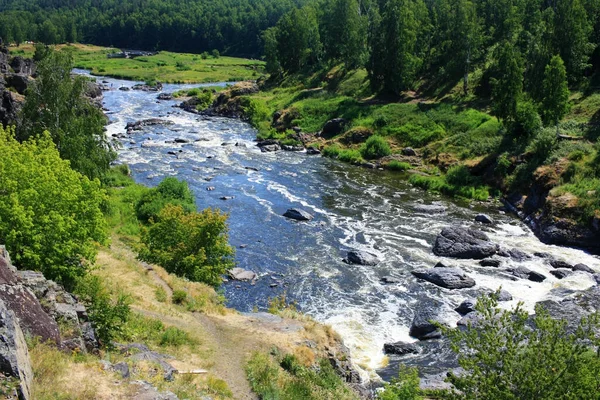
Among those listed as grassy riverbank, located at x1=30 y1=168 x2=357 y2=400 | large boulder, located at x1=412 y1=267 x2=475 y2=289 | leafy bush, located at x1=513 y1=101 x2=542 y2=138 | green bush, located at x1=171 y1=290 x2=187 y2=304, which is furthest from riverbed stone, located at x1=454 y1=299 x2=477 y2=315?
leafy bush, located at x1=513 y1=101 x2=542 y2=138

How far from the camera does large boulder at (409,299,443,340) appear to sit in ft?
115

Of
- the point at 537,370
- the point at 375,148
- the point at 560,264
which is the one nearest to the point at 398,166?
the point at 375,148

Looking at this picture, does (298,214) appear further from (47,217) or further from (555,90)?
(47,217)

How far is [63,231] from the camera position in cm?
2422

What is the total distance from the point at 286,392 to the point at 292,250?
24.3 m

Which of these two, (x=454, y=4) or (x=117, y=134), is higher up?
(x=454, y=4)

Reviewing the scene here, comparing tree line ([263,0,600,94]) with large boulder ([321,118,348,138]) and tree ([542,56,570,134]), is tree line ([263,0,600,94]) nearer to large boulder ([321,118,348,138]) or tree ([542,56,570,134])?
tree ([542,56,570,134])

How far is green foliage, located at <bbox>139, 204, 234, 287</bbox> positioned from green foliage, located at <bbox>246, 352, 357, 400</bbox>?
11.6m

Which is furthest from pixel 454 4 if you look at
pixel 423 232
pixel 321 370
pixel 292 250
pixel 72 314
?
pixel 72 314

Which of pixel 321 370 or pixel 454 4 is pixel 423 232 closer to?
pixel 321 370

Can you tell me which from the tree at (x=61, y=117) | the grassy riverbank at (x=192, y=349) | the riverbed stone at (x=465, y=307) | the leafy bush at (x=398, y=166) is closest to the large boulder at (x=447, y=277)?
the riverbed stone at (x=465, y=307)

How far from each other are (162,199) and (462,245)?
27.5 metres

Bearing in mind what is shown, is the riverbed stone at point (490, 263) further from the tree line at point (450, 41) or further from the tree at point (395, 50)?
the tree at point (395, 50)

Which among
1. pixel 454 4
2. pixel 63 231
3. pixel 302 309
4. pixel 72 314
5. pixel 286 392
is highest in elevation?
pixel 454 4
